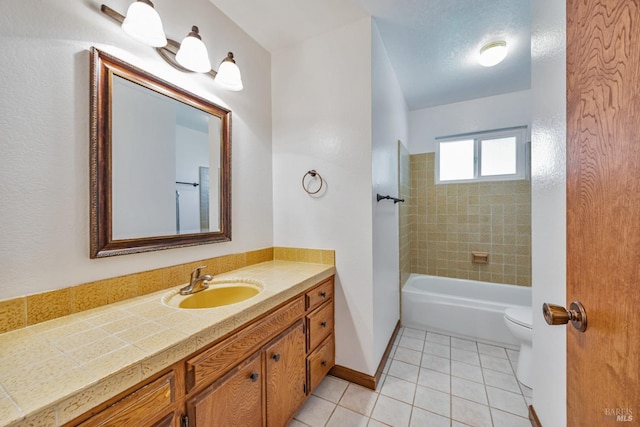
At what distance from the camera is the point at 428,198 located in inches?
123

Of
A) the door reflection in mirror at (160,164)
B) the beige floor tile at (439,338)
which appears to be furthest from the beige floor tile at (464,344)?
the door reflection in mirror at (160,164)

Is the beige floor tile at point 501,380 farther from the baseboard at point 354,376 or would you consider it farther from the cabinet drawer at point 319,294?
the cabinet drawer at point 319,294

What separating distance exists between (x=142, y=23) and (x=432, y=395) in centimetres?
258

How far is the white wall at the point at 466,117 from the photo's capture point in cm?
265

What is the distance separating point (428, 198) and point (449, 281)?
105cm

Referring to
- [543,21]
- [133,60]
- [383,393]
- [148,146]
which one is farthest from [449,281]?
[133,60]

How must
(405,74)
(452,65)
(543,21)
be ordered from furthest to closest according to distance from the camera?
1. (405,74)
2. (452,65)
3. (543,21)

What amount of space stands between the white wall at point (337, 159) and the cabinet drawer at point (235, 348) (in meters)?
0.60

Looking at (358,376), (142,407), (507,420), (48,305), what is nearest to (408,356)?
(358,376)

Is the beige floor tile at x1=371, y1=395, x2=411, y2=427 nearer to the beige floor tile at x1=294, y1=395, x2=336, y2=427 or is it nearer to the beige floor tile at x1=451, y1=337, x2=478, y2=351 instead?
the beige floor tile at x1=294, y1=395, x2=336, y2=427

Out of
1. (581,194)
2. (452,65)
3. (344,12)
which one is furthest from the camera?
(452,65)

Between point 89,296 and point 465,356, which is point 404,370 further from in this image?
point 89,296

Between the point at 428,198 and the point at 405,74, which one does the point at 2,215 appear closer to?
the point at 405,74

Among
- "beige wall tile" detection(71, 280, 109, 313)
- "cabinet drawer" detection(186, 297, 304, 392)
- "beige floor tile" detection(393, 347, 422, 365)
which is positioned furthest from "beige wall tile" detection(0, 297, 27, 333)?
"beige floor tile" detection(393, 347, 422, 365)
